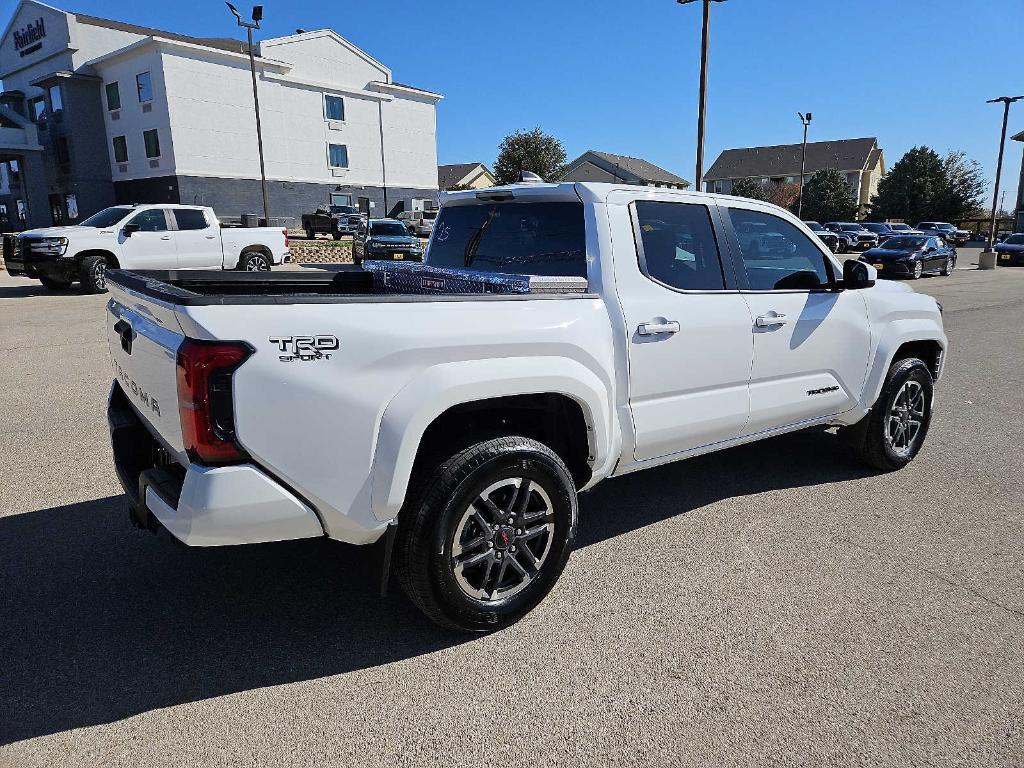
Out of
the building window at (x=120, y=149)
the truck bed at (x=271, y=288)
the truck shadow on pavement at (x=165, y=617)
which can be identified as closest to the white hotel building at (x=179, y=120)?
the building window at (x=120, y=149)

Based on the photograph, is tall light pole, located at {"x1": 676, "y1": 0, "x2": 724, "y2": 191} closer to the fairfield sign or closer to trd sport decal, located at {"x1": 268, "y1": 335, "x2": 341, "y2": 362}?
trd sport decal, located at {"x1": 268, "y1": 335, "x2": 341, "y2": 362}

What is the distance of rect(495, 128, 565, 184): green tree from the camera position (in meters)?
64.2

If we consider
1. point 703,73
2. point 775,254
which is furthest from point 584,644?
point 703,73

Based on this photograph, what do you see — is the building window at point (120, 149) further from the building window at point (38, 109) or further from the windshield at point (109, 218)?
the windshield at point (109, 218)

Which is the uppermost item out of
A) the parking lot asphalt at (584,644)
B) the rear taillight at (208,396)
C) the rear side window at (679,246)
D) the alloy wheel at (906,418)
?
the rear side window at (679,246)

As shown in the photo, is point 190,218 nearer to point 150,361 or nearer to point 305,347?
point 150,361

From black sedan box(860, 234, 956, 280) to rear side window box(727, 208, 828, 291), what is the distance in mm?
22638

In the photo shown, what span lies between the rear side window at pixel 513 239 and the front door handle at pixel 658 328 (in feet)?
1.25

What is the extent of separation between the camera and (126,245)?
15.4m

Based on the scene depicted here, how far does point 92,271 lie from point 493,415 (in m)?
14.8

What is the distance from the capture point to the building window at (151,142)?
40.3 m

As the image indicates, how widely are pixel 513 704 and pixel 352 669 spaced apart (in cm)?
67

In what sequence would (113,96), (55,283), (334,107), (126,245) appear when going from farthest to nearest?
(334,107), (113,96), (55,283), (126,245)

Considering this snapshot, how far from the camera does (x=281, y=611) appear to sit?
3.27 metres
